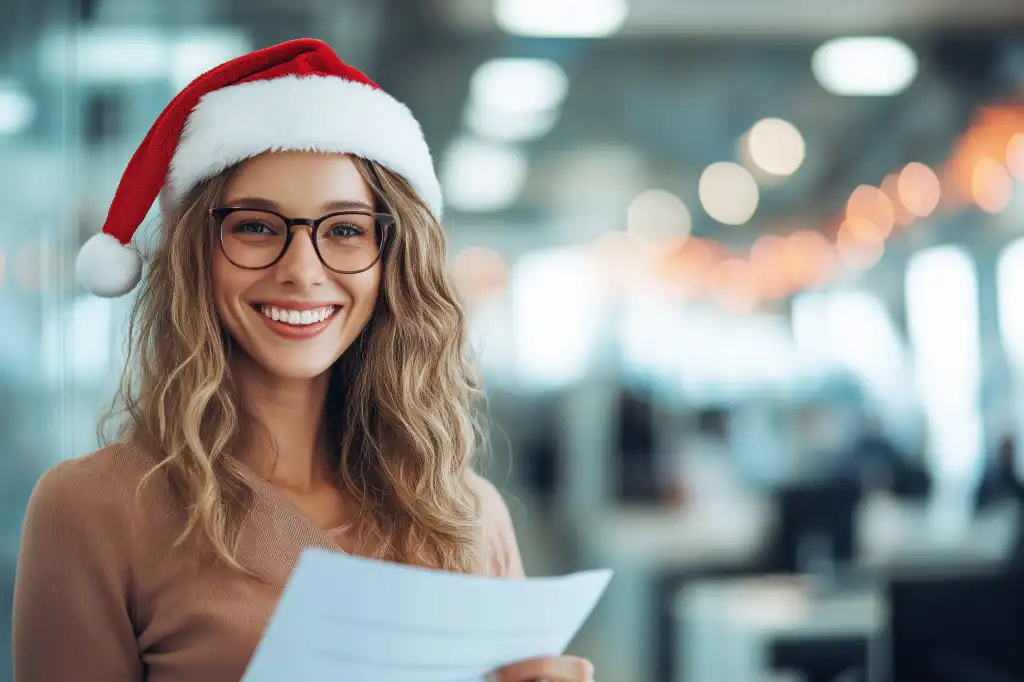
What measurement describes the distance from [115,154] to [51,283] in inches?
23.8

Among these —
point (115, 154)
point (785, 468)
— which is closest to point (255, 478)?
point (115, 154)

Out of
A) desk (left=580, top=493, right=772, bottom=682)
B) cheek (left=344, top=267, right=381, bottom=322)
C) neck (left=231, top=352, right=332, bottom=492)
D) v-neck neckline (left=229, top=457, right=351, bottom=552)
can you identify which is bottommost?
desk (left=580, top=493, right=772, bottom=682)

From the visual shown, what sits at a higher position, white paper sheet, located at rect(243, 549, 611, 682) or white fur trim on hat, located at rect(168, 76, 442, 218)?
white fur trim on hat, located at rect(168, 76, 442, 218)

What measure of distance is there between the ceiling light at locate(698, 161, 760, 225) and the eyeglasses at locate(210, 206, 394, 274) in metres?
3.71

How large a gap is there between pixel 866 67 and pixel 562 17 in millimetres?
1391

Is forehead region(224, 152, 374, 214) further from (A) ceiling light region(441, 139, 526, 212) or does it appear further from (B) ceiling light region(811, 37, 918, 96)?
(B) ceiling light region(811, 37, 918, 96)

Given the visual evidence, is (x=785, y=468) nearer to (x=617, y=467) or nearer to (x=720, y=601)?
(x=617, y=467)

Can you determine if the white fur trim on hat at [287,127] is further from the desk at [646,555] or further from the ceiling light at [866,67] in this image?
the ceiling light at [866,67]

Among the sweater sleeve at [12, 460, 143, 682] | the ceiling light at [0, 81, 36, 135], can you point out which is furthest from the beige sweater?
the ceiling light at [0, 81, 36, 135]

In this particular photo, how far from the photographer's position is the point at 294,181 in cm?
112

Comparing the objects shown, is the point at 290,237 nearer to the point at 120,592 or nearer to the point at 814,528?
the point at 120,592

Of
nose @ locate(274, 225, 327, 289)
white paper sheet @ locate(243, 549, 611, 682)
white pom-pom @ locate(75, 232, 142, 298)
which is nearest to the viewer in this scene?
white paper sheet @ locate(243, 549, 611, 682)

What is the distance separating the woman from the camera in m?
1.03

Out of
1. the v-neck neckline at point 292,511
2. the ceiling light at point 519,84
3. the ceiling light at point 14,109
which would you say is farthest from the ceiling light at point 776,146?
the v-neck neckline at point 292,511
